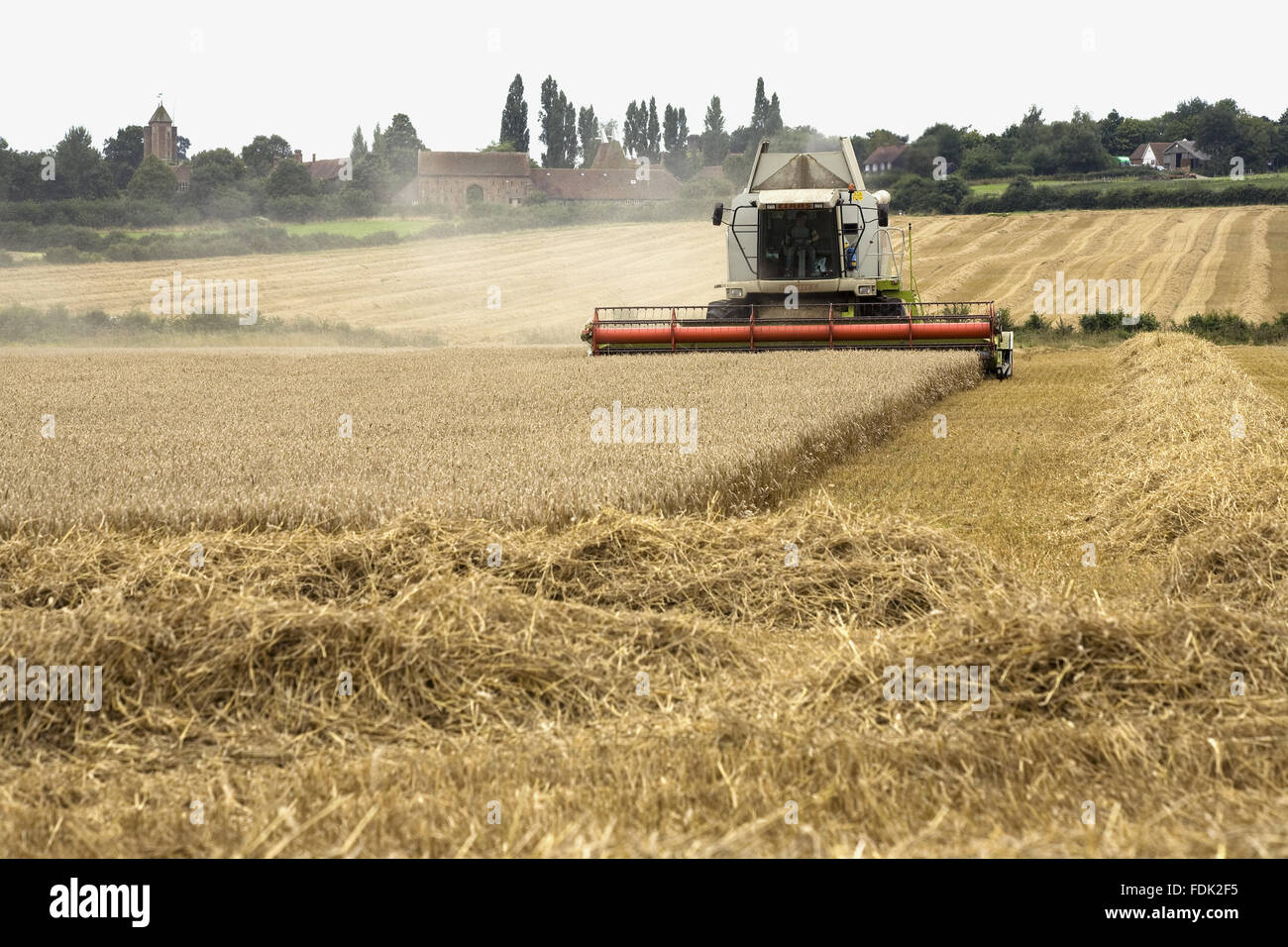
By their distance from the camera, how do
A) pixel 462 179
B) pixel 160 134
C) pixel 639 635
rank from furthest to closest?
pixel 160 134
pixel 462 179
pixel 639 635

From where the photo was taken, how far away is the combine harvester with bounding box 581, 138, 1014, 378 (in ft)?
58.6

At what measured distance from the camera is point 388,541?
582cm

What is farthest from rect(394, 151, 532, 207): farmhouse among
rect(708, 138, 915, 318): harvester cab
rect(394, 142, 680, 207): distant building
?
rect(708, 138, 915, 318): harvester cab

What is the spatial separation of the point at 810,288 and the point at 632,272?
2695 centimetres

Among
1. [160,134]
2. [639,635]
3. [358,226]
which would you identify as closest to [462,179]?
[358,226]

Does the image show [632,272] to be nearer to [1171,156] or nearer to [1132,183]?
[1132,183]

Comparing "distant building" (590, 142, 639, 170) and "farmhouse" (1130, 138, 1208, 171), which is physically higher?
"distant building" (590, 142, 639, 170)

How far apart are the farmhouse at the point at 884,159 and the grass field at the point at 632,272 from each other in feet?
38.7

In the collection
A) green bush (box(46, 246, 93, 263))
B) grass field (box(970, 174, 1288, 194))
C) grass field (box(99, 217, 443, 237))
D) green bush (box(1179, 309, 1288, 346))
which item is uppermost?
grass field (box(970, 174, 1288, 194))

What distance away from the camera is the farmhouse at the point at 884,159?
206ft

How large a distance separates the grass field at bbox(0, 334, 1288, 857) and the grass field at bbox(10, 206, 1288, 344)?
26.7m

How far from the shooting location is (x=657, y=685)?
15.0 feet

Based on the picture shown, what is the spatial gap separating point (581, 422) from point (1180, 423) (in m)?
4.91

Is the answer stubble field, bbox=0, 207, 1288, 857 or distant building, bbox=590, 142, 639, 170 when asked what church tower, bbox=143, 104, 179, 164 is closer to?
distant building, bbox=590, 142, 639, 170
